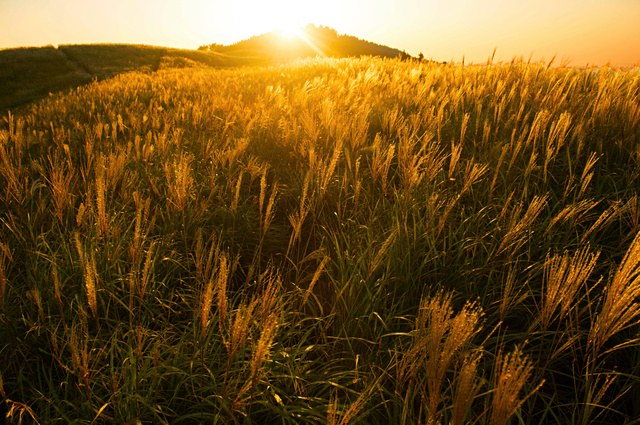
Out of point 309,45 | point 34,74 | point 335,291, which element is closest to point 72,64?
point 34,74

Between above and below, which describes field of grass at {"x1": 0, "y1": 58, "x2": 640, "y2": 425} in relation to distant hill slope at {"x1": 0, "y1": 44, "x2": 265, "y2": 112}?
below

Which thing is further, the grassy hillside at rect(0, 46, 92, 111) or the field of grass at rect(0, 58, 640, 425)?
the grassy hillside at rect(0, 46, 92, 111)

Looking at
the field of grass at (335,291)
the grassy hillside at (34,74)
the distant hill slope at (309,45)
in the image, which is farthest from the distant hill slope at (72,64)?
the field of grass at (335,291)

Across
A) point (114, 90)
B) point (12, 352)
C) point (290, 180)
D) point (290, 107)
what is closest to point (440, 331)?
point (12, 352)

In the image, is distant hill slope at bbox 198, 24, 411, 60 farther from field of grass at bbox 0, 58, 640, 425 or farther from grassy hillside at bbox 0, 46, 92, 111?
field of grass at bbox 0, 58, 640, 425

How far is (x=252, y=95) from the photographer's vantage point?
17.2 ft

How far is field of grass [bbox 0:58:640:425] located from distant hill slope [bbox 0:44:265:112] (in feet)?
79.0

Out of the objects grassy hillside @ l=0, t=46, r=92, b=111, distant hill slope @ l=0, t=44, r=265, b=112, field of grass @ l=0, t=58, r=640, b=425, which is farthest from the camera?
distant hill slope @ l=0, t=44, r=265, b=112

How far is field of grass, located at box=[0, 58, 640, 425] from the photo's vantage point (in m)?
0.94

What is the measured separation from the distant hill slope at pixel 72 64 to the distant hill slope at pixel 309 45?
13.5 meters

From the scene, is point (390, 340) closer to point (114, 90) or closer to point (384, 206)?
point (384, 206)

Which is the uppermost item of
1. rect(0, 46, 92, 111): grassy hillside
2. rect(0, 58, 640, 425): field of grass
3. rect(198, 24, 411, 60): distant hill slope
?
rect(198, 24, 411, 60): distant hill slope

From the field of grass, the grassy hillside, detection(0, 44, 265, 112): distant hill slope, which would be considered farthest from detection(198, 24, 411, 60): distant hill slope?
the field of grass

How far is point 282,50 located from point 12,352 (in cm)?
5235
